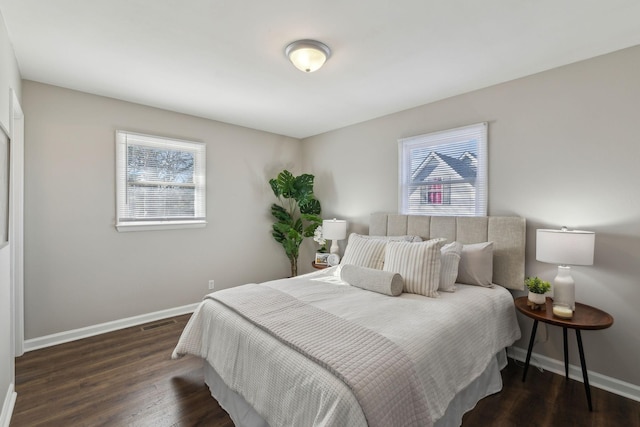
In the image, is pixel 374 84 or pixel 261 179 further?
pixel 261 179

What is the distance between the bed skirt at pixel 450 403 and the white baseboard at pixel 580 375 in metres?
0.41

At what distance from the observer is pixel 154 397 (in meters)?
2.03

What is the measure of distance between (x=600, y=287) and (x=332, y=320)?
212 centimetres

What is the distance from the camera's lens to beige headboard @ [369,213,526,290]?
248cm

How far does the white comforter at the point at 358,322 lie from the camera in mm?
1251

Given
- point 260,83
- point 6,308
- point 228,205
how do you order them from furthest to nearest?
point 228,205 < point 260,83 < point 6,308

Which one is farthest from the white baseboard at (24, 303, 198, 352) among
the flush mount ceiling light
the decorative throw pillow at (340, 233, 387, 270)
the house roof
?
the house roof

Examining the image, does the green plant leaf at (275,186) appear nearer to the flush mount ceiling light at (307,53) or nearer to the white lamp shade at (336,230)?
the white lamp shade at (336,230)

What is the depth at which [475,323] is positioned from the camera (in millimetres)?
1928

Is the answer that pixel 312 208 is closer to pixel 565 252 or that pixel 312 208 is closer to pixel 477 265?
pixel 477 265

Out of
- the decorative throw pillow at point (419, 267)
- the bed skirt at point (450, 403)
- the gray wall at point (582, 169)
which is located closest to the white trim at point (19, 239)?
the bed skirt at point (450, 403)

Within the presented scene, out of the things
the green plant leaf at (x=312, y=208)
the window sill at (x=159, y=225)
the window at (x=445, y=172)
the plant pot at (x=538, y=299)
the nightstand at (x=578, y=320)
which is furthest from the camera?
the green plant leaf at (x=312, y=208)

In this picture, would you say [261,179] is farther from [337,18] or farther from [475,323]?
[475,323]

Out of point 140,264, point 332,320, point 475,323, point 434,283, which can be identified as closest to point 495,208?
point 434,283
